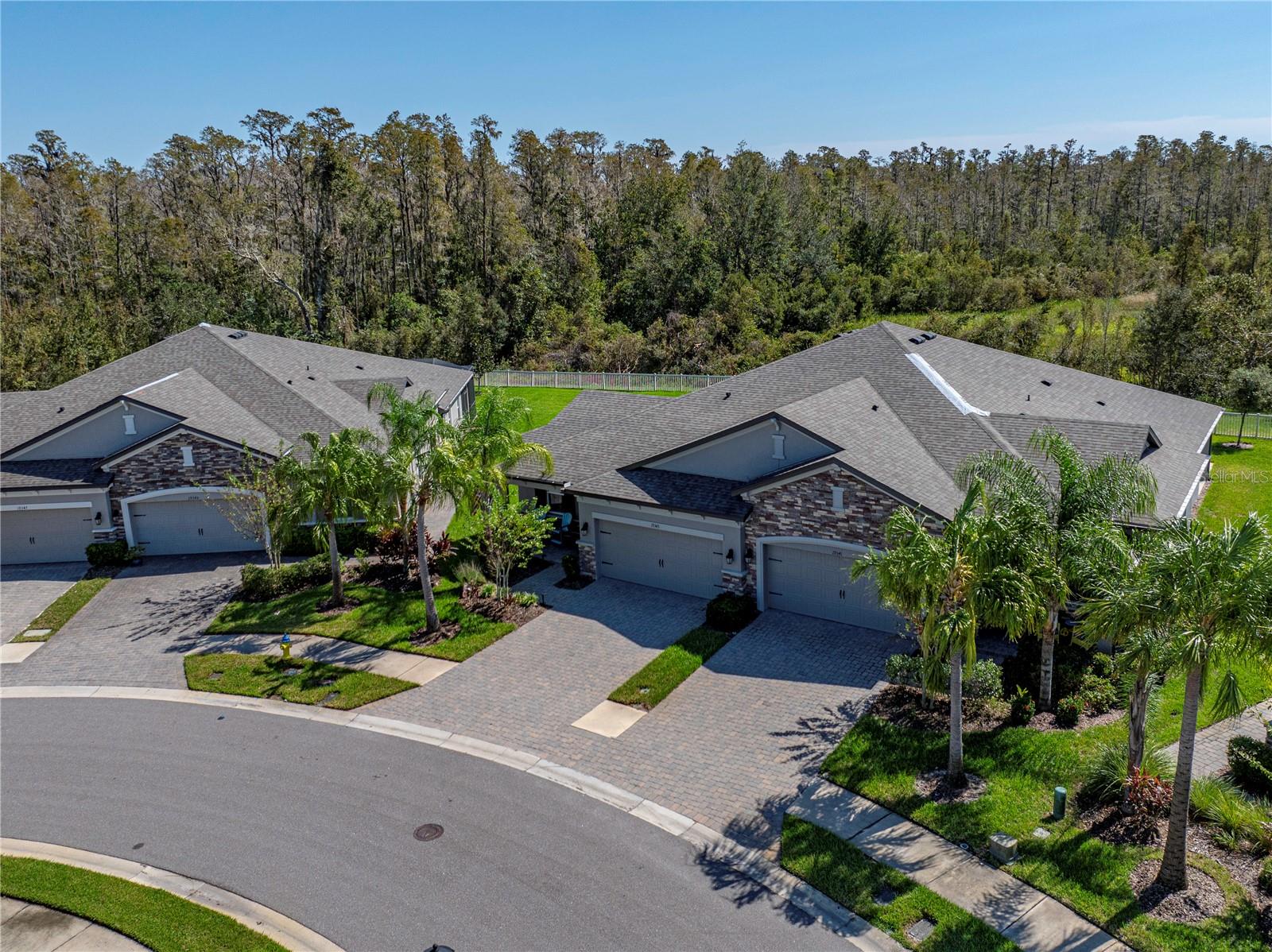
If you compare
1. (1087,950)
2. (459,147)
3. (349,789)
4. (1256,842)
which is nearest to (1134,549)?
(1256,842)

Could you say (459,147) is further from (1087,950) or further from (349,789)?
(1087,950)

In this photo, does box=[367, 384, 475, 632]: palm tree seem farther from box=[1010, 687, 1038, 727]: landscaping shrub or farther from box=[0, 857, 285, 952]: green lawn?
box=[1010, 687, 1038, 727]: landscaping shrub

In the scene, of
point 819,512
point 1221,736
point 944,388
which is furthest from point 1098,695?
point 944,388

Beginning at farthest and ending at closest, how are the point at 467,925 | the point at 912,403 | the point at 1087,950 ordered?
the point at 912,403 < the point at 467,925 < the point at 1087,950

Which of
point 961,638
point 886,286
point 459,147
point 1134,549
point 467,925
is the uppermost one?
point 459,147

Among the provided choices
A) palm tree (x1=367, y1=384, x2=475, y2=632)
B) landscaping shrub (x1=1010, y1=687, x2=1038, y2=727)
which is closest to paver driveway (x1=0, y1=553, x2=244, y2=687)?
palm tree (x1=367, y1=384, x2=475, y2=632)

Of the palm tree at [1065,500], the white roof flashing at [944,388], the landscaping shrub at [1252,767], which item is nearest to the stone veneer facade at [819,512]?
the palm tree at [1065,500]

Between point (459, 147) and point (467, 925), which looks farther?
point (459, 147)
